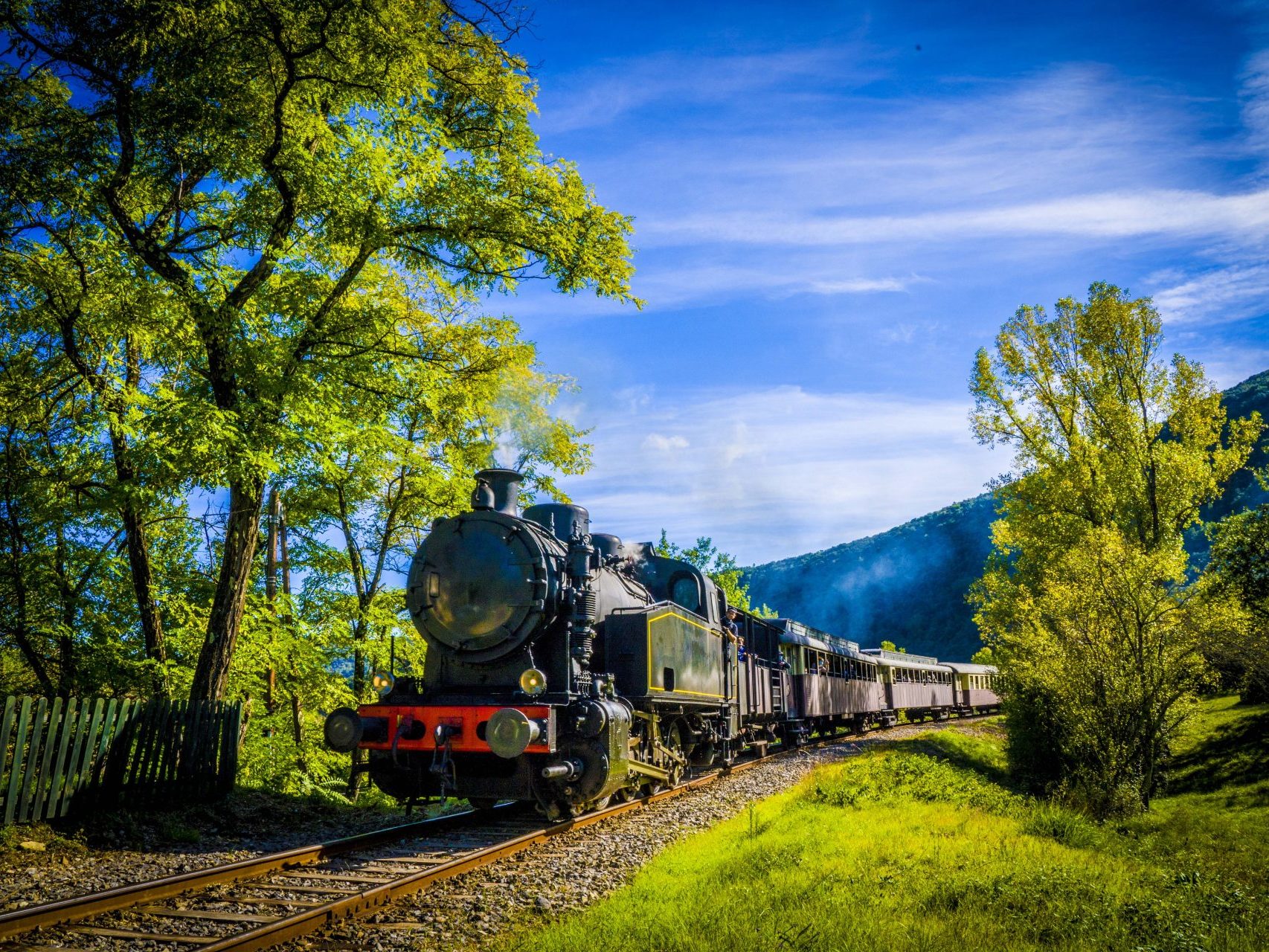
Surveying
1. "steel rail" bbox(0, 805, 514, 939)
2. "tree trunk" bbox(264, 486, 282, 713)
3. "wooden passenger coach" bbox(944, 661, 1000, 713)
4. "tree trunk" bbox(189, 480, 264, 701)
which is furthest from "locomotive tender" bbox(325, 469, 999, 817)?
"wooden passenger coach" bbox(944, 661, 1000, 713)

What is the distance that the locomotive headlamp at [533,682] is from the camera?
26.2 ft

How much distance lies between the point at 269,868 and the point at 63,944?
5.94 ft

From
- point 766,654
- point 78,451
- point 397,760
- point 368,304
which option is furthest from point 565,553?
point 766,654

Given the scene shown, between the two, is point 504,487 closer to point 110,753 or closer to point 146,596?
point 110,753

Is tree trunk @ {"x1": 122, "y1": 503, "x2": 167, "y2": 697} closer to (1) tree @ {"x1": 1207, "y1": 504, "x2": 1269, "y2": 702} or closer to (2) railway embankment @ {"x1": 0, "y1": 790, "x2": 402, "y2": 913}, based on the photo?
(2) railway embankment @ {"x1": 0, "y1": 790, "x2": 402, "y2": 913}

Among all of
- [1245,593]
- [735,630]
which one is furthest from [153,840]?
[1245,593]

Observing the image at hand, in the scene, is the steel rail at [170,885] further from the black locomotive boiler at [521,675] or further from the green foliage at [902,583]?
the green foliage at [902,583]

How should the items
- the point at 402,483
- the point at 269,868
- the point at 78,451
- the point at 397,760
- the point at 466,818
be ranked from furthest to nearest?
the point at 402,483 → the point at 78,451 → the point at 466,818 → the point at 397,760 → the point at 269,868

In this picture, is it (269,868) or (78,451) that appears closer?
(269,868)

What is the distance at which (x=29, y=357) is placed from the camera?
1120 cm

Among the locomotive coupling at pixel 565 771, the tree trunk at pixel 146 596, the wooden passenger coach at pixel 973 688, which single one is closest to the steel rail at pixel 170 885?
the locomotive coupling at pixel 565 771

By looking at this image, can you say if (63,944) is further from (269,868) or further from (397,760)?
(397,760)

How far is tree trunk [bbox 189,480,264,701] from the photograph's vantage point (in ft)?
33.5

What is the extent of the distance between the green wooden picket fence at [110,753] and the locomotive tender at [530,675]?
222cm
